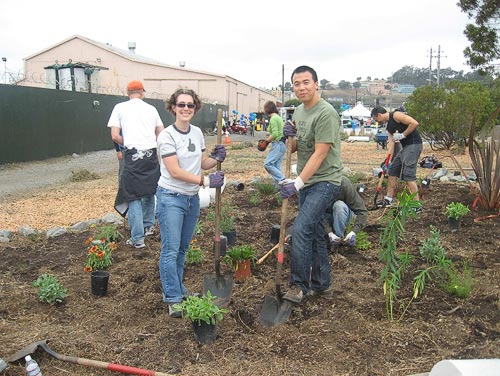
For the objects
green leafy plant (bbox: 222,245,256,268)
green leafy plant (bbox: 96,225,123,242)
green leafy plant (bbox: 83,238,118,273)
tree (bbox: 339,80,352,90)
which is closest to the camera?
green leafy plant (bbox: 222,245,256,268)

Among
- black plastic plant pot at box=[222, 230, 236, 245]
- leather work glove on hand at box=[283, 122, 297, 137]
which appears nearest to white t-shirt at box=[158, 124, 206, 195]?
leather work glove on hand at box=[283, 122, 297, 137]

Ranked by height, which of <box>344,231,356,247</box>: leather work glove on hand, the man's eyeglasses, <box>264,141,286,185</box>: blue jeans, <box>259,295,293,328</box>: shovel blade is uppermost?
the man's eyeglasses

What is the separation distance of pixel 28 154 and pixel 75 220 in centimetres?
768

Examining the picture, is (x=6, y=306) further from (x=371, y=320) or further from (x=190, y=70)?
(x=190, y=70)

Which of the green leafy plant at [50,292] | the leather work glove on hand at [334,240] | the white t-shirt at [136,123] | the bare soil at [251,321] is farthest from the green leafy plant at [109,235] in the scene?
the leather work glove on hand at [334,240]

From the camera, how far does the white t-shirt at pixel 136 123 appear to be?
16.9 ft

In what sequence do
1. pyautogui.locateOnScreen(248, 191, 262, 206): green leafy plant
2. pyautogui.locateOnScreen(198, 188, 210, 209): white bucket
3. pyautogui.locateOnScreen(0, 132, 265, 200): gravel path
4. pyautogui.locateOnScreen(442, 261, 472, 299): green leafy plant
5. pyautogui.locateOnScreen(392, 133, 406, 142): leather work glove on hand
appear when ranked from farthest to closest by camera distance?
pyautogui.locateOnScreen(0, 132, 265, 200): gravel path → pyautogui.locateOnScreen(248, 191, 262, 206): green leafy plant → pyautogui.locateOnScreen(198, 188, 210, 209): white bucket → pyautogui.locateOnScreen(392, 133, 406, 142): leather work glove on hand → pyautogui.locateOnScreen(442, 261, 472, 299): green leafy plant

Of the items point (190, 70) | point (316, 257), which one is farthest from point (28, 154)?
point (190, 70)

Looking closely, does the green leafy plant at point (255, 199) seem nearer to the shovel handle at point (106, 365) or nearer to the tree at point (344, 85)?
the shovel handle at point (106, 365)

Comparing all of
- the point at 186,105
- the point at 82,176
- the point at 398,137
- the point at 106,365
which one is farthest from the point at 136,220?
the point at 82,176

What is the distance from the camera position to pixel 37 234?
5836 mm

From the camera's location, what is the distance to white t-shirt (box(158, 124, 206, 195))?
3.55m

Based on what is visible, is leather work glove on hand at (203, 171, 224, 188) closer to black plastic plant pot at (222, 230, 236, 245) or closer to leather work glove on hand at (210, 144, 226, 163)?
leather work glove on hand at (210, 144, 226, 163)

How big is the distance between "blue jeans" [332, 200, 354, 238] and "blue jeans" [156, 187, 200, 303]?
1.80m
